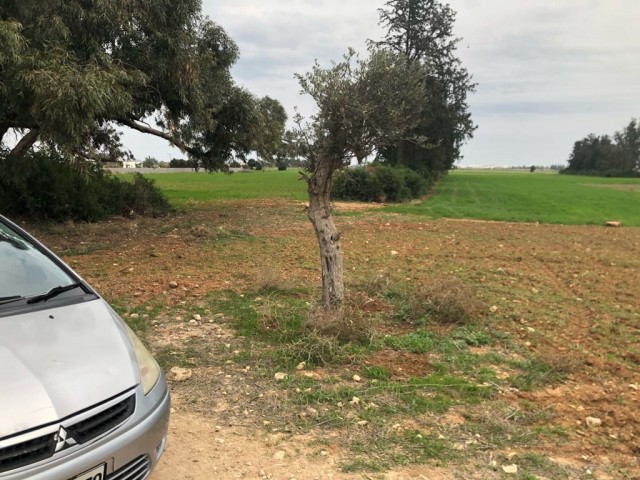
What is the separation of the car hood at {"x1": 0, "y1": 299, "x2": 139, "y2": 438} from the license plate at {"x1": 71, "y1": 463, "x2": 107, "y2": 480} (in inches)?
10.6

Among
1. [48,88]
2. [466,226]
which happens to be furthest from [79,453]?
[466,226]

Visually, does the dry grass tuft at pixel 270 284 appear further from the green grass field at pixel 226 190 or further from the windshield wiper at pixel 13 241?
the green grass field at pixel 226 190

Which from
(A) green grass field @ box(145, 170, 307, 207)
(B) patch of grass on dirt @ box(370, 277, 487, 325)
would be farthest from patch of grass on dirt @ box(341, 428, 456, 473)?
(A) green grass field @ box(145, 170, 307, 207)

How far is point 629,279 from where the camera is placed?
9680 mm

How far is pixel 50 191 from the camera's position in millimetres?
14977

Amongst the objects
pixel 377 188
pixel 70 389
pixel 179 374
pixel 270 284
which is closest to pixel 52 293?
pixel 70 389

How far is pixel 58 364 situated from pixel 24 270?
1.24 metres

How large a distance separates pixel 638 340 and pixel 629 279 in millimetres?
4174

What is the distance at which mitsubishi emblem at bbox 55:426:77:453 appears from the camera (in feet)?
7.31

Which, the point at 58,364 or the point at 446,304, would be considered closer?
the point at 58,364

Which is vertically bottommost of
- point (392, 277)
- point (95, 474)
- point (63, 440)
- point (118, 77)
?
point (392, 277)

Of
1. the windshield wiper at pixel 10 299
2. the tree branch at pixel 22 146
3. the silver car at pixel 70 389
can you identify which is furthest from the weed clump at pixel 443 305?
the tree branch at pixel 22 146

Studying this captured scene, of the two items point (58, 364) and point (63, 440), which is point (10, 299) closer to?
point (58, 364)

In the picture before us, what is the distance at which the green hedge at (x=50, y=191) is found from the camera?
46.2 feet
